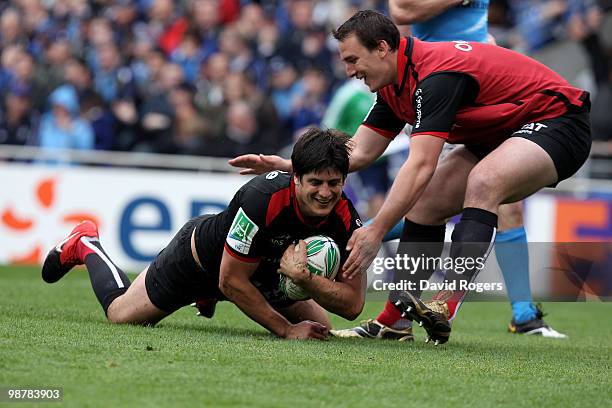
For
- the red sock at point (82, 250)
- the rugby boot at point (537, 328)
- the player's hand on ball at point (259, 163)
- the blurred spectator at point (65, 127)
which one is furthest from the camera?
the blurred spectator at point (65, 127)

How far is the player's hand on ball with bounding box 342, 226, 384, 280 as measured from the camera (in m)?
5.85

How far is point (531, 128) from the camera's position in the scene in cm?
629

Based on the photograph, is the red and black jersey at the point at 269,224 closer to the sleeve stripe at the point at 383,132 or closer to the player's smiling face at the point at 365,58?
the player's smiling face at the point at 365,58

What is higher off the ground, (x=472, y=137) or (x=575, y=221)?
(x=472, y=137)

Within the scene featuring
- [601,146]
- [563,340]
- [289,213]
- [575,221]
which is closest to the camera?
[289,213]

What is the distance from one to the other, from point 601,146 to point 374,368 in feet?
30.3

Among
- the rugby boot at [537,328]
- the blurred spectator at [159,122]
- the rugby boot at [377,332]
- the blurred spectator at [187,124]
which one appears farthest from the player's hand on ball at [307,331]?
the blurred spectator at [159,122]

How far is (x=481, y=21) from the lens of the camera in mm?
7938

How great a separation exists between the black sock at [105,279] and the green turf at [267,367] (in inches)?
6.1

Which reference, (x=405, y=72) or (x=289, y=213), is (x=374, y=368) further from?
(x=405, y=72)

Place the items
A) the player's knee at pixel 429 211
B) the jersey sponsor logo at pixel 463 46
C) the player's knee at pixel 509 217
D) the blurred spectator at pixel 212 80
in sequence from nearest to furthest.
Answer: the jersey sponsor logo at pixel 463 46 → the player's knee at pixel 429 211 → the player's knee at pixel 509 217 → the blurred spectator at pixel 212 80

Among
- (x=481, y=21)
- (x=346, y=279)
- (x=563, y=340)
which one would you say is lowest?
(x=563, y=340)

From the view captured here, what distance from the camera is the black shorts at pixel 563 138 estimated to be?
6.19m

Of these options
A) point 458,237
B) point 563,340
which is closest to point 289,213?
point 458,237
